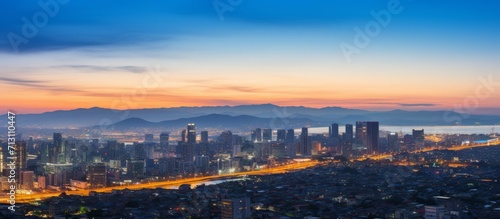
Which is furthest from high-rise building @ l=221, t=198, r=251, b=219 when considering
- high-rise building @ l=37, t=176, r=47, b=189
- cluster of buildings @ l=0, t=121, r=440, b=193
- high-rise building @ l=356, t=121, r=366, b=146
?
high-rise building @ l=356, t=121, r=366, b=146

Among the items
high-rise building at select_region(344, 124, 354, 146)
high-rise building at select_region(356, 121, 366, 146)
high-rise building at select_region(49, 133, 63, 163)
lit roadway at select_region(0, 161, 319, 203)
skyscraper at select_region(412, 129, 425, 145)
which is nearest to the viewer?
lit roadway at select_region(0, 161, 319, 203)

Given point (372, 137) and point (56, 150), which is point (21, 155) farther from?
point (372, 137)

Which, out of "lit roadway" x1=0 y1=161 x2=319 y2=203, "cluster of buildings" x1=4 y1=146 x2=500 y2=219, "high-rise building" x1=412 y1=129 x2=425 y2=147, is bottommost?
"lit roadway" x1=0 y1=161 x2=319 y2=203

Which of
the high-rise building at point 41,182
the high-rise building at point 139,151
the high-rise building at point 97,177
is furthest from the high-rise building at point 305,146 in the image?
the high-rise building at point 41,182

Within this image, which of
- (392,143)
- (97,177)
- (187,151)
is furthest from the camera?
(392,143)

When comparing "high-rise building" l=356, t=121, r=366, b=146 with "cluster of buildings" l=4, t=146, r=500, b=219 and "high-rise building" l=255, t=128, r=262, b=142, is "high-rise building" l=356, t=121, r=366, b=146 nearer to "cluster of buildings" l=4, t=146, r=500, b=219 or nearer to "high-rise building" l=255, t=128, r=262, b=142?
"high-rise building" l=255, t=128, r=262, b=142

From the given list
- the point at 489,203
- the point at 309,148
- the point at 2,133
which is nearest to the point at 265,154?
the point at 309,148

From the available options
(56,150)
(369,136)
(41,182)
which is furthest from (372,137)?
(41,182)

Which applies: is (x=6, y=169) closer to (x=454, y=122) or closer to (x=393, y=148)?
(x=393, y=148)
